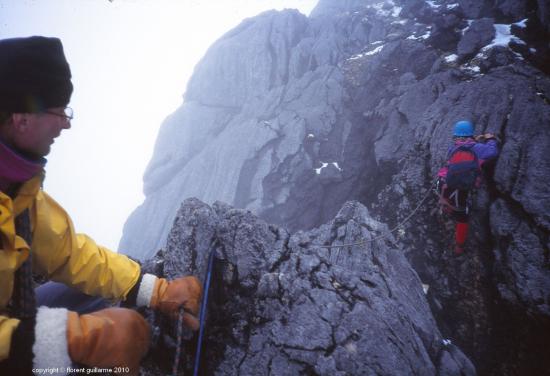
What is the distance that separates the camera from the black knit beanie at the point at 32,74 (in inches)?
99.5

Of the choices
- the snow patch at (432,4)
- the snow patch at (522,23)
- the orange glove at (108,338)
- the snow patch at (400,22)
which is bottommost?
the orange glove at (108,338)

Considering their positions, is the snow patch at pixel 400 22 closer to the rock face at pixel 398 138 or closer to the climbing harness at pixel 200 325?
the rock face at pixel 398 138

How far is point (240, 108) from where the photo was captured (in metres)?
45.7

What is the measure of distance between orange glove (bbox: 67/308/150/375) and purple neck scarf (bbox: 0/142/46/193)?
1414mm

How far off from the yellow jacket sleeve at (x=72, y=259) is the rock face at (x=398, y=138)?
10.1 meters

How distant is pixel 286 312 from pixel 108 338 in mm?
2904

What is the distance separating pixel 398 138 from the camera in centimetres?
2103

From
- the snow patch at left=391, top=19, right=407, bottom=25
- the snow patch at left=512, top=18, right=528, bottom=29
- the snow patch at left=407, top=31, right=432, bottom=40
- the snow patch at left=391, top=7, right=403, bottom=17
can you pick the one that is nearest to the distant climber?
the snow patch at left=512, top=18, right=528, bottom=29

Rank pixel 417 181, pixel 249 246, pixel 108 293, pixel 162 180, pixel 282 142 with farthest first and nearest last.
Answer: pixel 162 180 < pixel 282 142 < pixel 417 181 < pixel 249 246 < pixel 108 293

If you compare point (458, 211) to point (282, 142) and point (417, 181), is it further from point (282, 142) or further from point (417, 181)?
point (282, 142)

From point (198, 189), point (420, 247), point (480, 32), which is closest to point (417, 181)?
point (420, 247)

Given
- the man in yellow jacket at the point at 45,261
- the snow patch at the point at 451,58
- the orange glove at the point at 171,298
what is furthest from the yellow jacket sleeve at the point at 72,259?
the snow patch at the point at 451,58

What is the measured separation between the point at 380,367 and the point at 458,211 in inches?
267

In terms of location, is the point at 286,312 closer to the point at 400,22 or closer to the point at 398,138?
the point at 398,138
